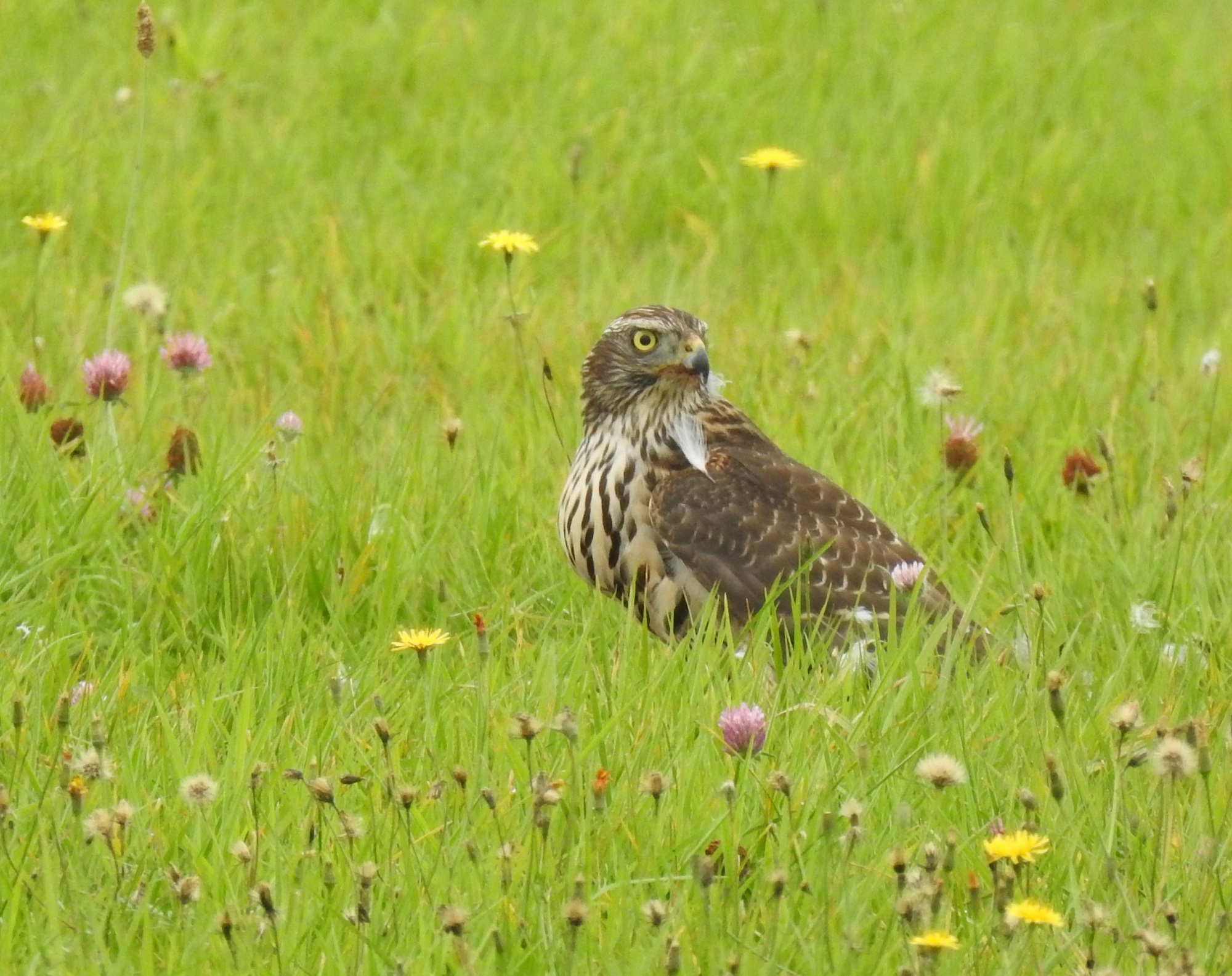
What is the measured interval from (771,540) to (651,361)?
1.97 ft

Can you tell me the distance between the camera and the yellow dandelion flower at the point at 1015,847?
132 inches

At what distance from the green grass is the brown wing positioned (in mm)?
287

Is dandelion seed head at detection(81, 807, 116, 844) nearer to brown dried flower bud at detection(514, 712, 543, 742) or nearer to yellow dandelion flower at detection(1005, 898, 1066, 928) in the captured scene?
brown dried flower bud at detection(514, 712, 543, 742)

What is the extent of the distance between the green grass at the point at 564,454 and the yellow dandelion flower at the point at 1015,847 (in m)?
0.14

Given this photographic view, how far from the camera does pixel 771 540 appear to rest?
528 cm

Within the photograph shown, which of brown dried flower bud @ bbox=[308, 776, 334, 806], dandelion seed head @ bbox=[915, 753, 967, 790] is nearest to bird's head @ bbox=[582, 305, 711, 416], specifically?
dandelion seed head @ bbox=[915, 753, 967, 790]

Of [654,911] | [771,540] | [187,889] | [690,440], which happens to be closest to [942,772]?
[654,911]

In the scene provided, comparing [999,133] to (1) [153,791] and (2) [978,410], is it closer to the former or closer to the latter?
(2) [978,410]

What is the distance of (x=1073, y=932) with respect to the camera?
365cm

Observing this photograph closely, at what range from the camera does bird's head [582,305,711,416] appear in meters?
5.48

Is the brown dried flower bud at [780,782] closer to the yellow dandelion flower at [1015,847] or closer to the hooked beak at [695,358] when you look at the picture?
the yellow dandelion flower at [1015,847]

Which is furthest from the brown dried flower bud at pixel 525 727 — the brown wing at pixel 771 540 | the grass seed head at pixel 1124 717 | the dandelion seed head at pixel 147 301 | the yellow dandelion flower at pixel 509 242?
the dandelion seed head at pixel 147 301

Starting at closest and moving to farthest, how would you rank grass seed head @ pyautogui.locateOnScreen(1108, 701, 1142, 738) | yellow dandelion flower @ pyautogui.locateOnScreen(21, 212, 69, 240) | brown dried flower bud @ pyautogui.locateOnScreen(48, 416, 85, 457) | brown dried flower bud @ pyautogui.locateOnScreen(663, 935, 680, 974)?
brown dried flower bud @ pyautogui.locateOnScreen(663, 935, 680, 974), grass seed head @ pyautogui.locateOnScreen(1108, 701, 1142, 738), brown dried flower bud @ pyautogui.locateOnScreen(48, 416, 85, 457), yellow dandelion flower @ pyautogui.locateOnScreen(21, 212, 69, 240)

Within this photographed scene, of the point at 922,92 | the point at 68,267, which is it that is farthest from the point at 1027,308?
the point at 68,267
